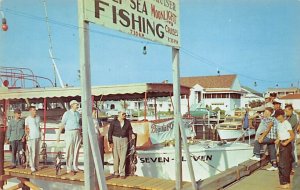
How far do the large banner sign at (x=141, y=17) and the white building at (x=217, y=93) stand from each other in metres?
39.6

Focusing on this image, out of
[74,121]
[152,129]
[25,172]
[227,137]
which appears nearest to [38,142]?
[25,172]

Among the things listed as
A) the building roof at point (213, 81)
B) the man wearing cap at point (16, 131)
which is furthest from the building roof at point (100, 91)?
the building roof at point (213, 81)

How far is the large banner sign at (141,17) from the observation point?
417 cm

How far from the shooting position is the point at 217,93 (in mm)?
48156

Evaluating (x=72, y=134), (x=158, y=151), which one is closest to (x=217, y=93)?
(x=158, y=151)

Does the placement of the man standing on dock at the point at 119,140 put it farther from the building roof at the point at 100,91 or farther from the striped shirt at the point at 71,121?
the building roof at the point at 100,91

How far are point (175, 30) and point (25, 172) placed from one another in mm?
5386

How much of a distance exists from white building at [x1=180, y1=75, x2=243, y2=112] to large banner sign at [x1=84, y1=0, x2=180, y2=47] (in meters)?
39.6

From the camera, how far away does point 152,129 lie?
10.8m

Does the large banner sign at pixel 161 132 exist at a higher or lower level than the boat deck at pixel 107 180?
higher

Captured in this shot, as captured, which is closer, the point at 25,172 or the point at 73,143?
the point at 73,143

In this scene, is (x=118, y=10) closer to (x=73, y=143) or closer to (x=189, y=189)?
(x=189, y=189)

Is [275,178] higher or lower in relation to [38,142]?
lower

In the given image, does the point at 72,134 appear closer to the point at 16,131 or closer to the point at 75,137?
the point at 75,137
